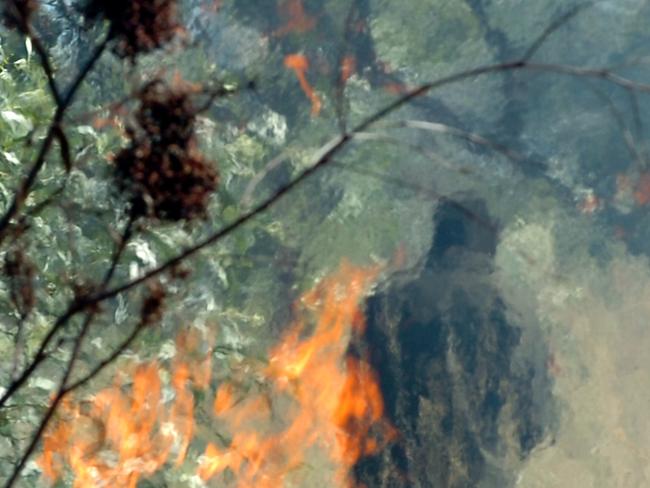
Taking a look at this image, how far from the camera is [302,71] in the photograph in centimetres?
355

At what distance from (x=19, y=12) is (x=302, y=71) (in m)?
2.30

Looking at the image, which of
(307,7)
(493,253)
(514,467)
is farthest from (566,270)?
(307,7)

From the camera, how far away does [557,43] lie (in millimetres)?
3523

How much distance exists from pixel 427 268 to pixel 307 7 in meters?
0.90

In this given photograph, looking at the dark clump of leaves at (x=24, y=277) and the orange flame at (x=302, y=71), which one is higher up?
the orange flame at (x=302, y=71)

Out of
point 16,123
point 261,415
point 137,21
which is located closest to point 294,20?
point 16,123

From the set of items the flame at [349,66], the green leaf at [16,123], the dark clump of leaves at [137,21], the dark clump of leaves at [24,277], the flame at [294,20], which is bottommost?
the dark clump of leaves at [24,277]

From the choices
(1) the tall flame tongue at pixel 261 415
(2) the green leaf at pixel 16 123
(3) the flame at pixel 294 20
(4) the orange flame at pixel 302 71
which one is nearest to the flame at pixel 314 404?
(1) the tall flame tongue at pixel 261 415

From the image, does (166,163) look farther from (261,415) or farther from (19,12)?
(261,415)

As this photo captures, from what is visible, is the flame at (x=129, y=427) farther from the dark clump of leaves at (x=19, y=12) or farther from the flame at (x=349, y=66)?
the dark clump of leaves at (x=19, y=12)

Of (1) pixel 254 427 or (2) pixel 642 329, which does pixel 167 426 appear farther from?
(2) pixel 642 329

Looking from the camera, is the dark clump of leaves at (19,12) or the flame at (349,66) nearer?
the dark clump of leaves at (19,12)

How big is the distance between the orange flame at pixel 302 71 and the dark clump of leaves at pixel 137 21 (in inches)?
86.2

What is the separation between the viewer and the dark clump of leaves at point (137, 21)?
4.31 ft
